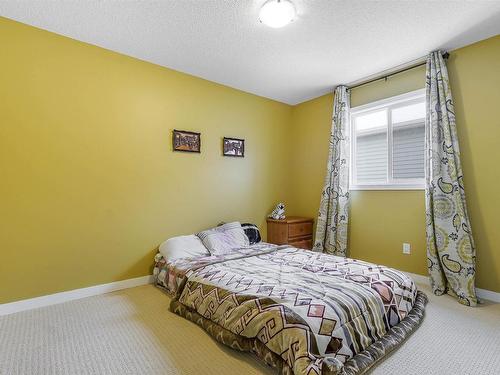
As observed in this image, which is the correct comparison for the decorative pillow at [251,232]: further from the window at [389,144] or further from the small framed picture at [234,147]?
the window at [389,144]

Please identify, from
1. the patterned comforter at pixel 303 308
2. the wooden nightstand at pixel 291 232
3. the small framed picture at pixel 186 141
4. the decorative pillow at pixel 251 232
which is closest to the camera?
the patterned comforter at pixel 303 308

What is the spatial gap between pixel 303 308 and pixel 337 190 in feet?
7.75

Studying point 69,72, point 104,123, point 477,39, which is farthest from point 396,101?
point 69,72

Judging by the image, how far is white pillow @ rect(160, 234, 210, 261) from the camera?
112 inches

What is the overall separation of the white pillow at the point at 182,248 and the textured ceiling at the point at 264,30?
2.09m

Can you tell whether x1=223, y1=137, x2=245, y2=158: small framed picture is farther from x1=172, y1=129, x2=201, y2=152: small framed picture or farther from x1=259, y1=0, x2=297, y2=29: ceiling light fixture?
x1=259, y1=0, x2=297, y2=29: ceiling light fixture

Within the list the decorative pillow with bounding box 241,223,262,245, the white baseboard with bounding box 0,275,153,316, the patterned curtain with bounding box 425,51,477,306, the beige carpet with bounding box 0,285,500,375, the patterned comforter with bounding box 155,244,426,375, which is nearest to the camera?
the patterned comforter with bounding box 155,244,426,375

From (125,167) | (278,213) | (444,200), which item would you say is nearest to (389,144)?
(444,200)

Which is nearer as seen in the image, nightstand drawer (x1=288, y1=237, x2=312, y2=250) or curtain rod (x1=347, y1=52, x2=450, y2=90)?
curtain rod (x1=347, y1=52, x2=450, y2=90)

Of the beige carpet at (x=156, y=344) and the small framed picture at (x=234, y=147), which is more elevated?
the small framed picture at (x=234, y=147)

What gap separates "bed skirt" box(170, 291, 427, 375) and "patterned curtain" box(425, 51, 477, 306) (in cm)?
68

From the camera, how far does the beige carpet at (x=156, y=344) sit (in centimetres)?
152

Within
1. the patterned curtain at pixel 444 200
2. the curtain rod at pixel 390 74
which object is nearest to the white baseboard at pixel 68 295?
the patterned curtain at pixel 444 200

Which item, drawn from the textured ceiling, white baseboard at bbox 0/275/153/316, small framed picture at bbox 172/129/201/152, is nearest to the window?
the textured ceiling
